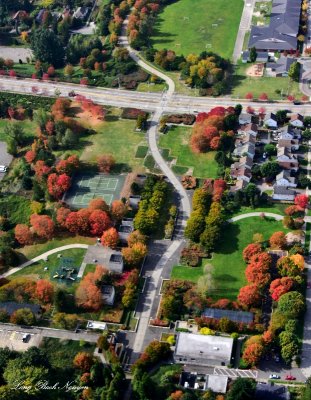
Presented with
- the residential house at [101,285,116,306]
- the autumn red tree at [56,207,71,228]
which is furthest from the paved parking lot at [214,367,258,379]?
the autumn red tree at [56,207,71,228]

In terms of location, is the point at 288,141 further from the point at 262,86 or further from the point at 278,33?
the point at 278,33

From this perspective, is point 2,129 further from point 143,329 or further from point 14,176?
point 143,329

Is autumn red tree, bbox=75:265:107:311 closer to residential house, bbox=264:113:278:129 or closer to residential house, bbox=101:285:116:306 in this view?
residential house, bbox=101:285:116:306

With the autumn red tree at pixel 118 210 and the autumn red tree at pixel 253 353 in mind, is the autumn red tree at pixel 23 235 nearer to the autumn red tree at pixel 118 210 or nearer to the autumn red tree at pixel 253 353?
the autumn red tree at pixel 118 210

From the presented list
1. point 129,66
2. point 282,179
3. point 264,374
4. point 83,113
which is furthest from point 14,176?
point 264,374

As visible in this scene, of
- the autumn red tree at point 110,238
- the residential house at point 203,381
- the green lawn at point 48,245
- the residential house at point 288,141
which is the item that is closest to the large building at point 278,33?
the residential house at point 288,141
